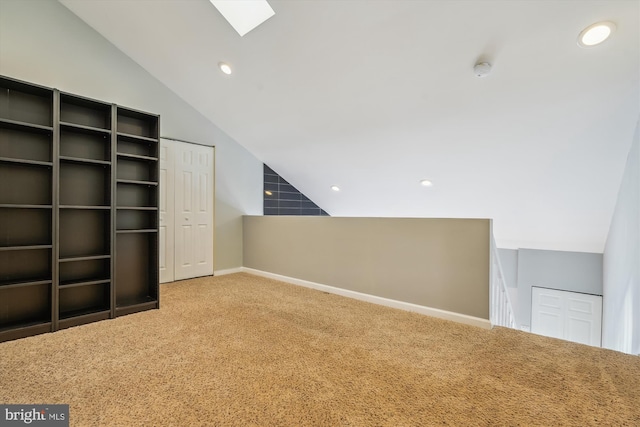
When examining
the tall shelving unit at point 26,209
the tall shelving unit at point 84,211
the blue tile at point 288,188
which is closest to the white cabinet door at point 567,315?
the blue tile at point 288,188

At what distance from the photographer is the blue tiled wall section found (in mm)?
5074

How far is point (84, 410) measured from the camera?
1.43 m

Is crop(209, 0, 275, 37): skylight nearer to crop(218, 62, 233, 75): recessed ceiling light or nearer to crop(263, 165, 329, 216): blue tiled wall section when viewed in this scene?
crop(218, 62, 233, 75): recessed ceiling light

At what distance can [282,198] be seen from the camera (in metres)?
5.27

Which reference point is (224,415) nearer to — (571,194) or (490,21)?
(490,21)

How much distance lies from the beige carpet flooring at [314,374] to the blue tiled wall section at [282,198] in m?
2.64

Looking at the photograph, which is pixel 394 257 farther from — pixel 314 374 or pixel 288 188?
pixel 288 188

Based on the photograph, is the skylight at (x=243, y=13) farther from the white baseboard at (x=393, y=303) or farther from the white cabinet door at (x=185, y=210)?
the white baseboard at (x=393, y=303)

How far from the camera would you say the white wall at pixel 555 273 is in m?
4.41

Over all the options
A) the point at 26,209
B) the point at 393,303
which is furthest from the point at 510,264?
the point at 26,209

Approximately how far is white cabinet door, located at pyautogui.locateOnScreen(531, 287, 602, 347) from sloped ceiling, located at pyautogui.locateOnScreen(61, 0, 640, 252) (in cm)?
101

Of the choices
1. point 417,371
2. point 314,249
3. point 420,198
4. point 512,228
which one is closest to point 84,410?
point 417,371

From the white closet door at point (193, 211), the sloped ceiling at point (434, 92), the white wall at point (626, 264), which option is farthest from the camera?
the white closet door at point (193, 211)

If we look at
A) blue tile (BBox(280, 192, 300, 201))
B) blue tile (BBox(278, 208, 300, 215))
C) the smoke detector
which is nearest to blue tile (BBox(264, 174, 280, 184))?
blue tile (BBox(280, 192, 300, 201))
